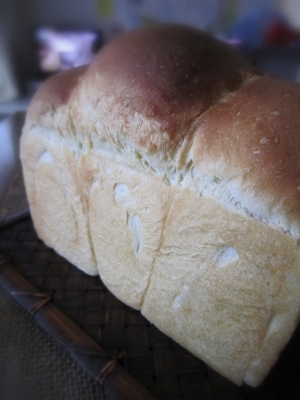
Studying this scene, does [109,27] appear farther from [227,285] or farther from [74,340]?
[74,340]

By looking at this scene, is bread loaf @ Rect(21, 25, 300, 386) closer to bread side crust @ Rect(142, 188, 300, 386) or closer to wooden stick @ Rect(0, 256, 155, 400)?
Result: bread side crust @ Rect(142, 188, 300, 386)

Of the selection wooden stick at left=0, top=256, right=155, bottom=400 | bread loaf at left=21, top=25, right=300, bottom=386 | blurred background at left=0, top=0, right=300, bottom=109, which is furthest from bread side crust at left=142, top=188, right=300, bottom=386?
blurred background at left=0, top=0, right=300, bottom=109

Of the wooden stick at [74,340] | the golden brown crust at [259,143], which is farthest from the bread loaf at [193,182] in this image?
the wooden stick at [74,340]

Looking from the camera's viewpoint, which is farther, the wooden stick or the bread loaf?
the wooden stick

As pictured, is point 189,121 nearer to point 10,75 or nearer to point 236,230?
point 236,230

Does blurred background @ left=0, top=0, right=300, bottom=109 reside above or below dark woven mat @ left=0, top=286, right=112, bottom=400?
above
